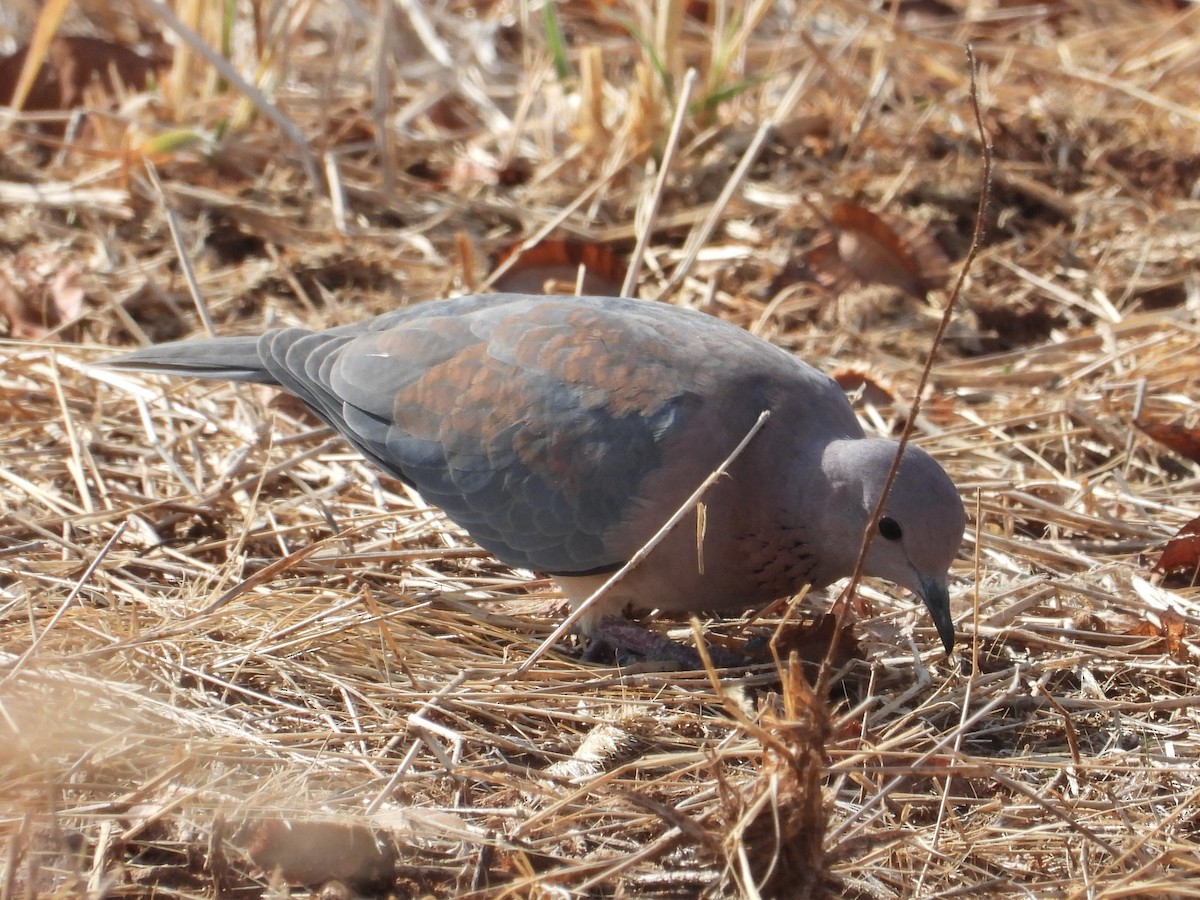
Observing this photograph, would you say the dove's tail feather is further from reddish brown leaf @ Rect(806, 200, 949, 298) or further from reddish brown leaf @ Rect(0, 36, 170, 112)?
reddish brown leaf @ Rect(0, 36, 170, 112)

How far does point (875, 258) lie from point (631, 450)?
2.03 m

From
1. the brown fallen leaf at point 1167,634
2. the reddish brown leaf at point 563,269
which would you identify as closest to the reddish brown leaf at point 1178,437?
the brown fallen leaf at point 1167,634

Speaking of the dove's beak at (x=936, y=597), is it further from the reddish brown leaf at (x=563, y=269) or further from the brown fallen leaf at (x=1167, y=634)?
the reddish brown leaf at (x=563, y=269)

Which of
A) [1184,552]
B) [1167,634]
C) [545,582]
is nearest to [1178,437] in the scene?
[1184,552]

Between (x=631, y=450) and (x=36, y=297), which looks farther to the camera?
(x=36, y=297)

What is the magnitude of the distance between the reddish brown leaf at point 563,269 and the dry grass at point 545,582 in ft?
0.60

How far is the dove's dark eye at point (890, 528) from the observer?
2898 mm

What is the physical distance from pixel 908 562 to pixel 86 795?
67.1 inches

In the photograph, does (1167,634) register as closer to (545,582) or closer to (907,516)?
(907,516)

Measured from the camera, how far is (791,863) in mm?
2182

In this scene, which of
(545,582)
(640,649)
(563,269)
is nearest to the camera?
(640,649)

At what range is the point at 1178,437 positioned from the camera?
12.7 feet

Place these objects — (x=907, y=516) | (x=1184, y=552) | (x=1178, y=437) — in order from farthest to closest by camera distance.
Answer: (x=1178, y=437) < (x=1184, y=552) < (x=907, y=516)

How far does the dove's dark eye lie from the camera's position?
290cm
